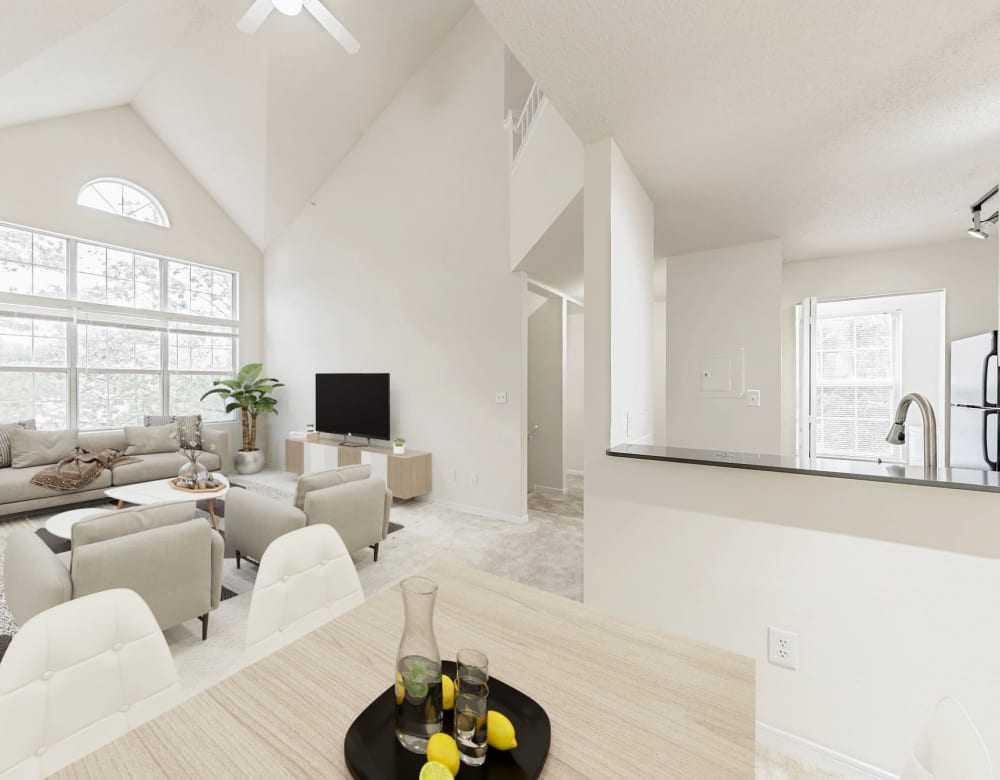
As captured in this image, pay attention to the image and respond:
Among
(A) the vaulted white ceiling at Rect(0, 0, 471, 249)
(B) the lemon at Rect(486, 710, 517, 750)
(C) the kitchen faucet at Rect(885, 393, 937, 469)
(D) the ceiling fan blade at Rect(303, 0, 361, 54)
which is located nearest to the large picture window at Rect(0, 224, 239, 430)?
(A) the vaulted white ceiling at Rect(0, 0, 471, 249)

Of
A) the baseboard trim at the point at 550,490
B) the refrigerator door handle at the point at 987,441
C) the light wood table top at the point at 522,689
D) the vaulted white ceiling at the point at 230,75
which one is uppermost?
the vaulted white ceiling at the point at 230,75

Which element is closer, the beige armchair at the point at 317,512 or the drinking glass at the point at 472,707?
the drinking glass at the point at 472,707

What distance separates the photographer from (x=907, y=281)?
11.2 ft

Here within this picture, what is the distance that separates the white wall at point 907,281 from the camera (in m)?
3.21

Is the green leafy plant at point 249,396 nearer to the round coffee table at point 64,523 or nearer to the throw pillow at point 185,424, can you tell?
the throw pillow at point 185,424

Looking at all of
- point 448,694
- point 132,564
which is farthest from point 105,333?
point 448,694

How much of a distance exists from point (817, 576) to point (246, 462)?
646 cm

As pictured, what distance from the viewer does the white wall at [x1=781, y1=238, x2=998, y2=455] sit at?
10.5 ft

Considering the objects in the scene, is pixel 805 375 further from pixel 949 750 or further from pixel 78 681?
pixel 78 681

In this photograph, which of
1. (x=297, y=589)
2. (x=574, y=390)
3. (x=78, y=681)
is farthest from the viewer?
(x=574, y=390)

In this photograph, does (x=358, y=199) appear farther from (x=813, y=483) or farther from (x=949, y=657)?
(x=949, y=657)

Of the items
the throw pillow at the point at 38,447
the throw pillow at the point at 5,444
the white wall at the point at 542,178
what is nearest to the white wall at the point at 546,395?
the white wall at the point at 542,178

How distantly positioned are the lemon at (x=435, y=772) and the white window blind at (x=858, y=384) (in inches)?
157

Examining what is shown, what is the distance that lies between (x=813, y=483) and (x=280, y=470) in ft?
21.6
